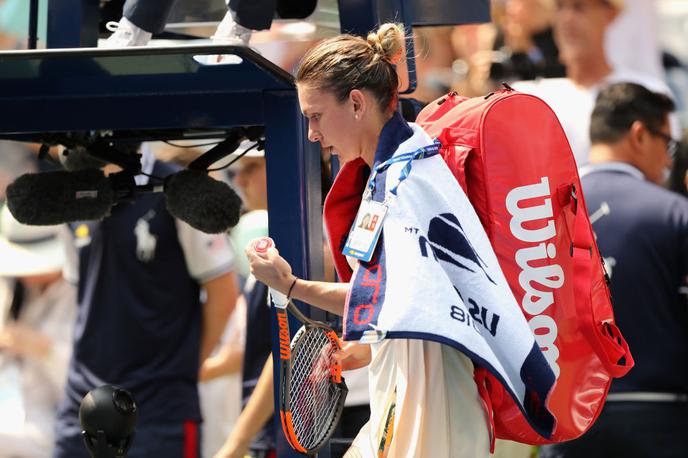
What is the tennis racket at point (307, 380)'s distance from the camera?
3133mm

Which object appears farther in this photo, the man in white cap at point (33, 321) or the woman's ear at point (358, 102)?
the man in white cap at point (33, 321)

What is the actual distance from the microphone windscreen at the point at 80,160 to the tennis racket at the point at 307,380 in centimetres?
113

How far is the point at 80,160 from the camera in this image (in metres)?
4.17

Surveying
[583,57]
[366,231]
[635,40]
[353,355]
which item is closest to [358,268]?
[366,231]

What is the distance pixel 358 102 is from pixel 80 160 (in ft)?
4.55

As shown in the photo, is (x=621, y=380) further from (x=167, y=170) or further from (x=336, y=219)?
(x=336, y=219)

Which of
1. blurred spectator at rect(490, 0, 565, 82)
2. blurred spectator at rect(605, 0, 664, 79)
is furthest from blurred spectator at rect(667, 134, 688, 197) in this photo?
blurred spectator at rect(490, 0, 565, 82)

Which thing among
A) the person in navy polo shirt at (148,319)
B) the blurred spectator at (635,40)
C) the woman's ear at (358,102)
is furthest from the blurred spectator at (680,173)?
the woman's ear at (358,102)

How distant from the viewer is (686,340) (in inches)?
207

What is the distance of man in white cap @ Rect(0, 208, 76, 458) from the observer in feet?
19.8

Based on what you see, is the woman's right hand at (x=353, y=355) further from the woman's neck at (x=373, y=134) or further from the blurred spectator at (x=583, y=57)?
the blurred spectator at (x=583, y=57)

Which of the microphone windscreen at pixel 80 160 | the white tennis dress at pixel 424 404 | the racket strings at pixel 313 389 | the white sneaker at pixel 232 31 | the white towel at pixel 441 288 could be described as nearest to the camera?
the white towel at pixel 441 288

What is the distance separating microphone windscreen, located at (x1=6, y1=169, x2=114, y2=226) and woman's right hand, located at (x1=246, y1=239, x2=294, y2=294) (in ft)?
3.23

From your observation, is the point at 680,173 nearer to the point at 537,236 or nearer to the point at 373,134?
the point at 537,236
